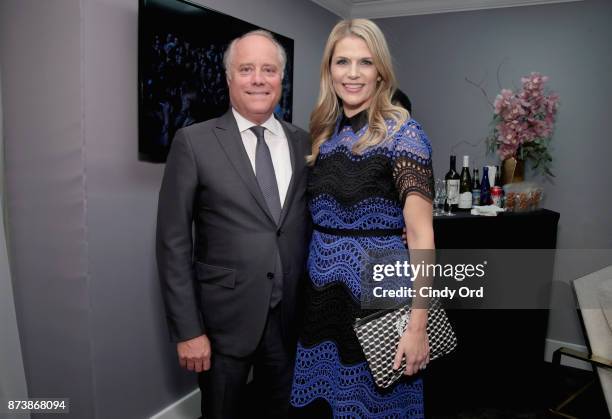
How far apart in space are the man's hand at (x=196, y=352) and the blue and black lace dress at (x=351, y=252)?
0.31m

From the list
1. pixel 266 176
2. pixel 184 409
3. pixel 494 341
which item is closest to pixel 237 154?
pixel 266 176

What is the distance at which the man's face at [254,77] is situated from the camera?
162cm

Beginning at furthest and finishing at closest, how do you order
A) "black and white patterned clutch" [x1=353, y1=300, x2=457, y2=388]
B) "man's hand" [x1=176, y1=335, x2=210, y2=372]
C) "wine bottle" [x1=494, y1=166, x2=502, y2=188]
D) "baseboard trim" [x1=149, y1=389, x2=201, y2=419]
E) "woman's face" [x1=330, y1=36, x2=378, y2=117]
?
"wine bottle" [x1=494, y1=166, x2=502, y2=188], "baseboard trim" [x1=149, y1=389, x2=201, y2=419], "man's hand" [x1=176, y1=335, x2=210, y2=372], "woman's face" [x1=330, y1=36, x2=378, y2=117], "black and white patterned clutch" [x1=353, y1=300, x2=457, y2=388]

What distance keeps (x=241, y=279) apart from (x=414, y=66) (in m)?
2.67

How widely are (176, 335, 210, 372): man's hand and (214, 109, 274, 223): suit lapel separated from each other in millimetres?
454

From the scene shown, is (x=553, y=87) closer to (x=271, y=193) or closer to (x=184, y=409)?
(x=271, y=193)

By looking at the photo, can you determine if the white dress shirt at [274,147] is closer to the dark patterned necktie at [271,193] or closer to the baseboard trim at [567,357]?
the dark patterned necktie at [271,193]

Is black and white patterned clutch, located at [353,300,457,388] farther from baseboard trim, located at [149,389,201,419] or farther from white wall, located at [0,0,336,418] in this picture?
baseboard trim, located at [149,389,201,419]

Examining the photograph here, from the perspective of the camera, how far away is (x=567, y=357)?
338 centimetres

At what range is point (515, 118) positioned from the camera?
→ 3047 mm

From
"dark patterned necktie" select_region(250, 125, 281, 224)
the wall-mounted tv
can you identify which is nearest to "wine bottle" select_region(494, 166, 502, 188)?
the wall-mounted tv

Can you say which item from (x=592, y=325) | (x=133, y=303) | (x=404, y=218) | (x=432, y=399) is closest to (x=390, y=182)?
(x=404, y=218)

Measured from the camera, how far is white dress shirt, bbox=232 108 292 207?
5.41 ft

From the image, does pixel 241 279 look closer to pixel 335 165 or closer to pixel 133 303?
pixel 335 165
